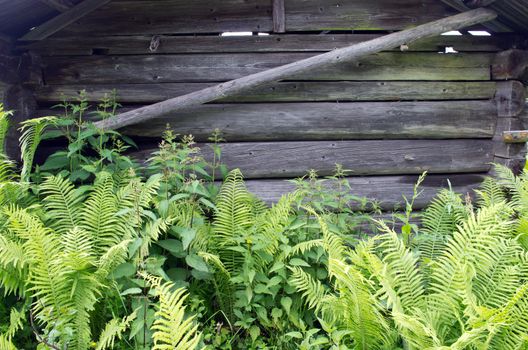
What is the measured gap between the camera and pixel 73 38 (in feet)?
12.4

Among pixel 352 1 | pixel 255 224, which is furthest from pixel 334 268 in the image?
pixel 352 1

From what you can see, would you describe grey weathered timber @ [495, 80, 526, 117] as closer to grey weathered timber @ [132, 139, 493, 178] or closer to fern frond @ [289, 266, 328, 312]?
grey weathered timber @ [132, 139, 493, 178]

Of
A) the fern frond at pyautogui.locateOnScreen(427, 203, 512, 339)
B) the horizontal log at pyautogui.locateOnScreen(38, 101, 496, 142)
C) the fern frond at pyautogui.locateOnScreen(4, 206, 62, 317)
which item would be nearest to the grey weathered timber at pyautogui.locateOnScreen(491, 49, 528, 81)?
the horizontal log at pyautogui.locateOnScreen(38, 101, 496, 142)

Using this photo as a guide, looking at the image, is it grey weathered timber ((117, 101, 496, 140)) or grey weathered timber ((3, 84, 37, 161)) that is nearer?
grey weathered timber ((3, 84, 37, 161))

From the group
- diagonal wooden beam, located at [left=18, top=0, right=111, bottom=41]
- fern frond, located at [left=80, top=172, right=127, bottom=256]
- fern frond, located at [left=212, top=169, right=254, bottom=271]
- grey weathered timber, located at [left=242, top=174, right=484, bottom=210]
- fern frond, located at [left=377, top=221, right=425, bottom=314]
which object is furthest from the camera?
grey weathered timber, located at [left=242, top=174, right=484, bottom=210]

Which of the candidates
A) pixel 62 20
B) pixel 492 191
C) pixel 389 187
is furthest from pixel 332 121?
pixel 62 20

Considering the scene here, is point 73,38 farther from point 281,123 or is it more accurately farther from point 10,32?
point 281,123

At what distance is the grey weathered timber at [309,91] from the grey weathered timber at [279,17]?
1.65 feet

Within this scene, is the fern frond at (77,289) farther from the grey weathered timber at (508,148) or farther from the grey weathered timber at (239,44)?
the grey weathered timber at (508,148)

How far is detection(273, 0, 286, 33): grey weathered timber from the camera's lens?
394cm

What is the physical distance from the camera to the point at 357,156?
4133 millimetres

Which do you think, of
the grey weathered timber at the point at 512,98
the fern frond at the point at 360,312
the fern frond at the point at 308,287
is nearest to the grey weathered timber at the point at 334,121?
the grey weathered timber at the point at 512,98

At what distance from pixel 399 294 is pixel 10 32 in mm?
3732

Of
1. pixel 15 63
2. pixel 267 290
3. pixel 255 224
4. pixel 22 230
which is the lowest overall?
pixel 267 290
